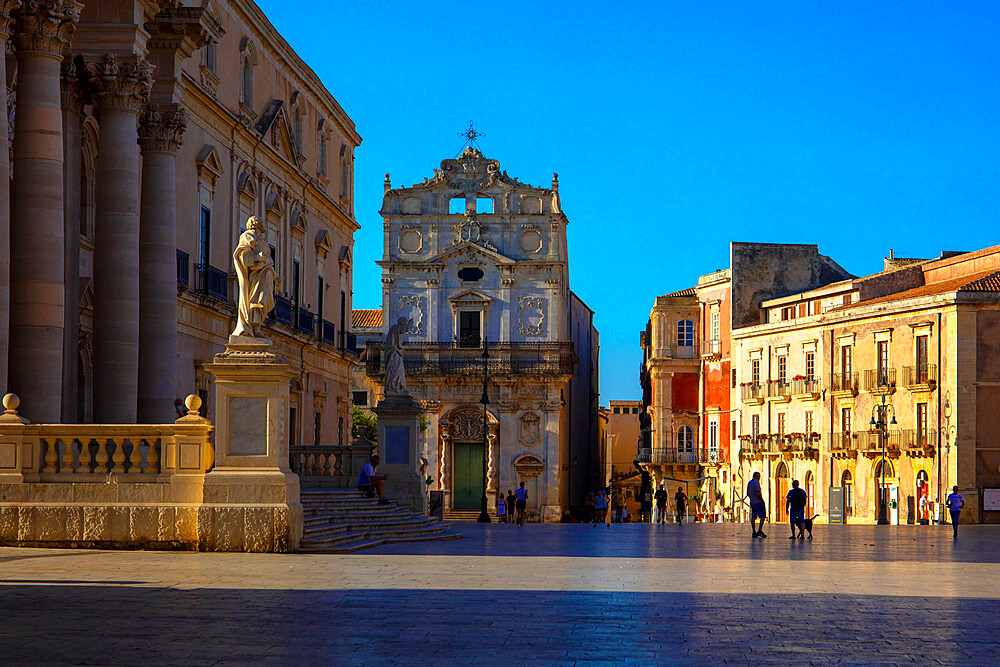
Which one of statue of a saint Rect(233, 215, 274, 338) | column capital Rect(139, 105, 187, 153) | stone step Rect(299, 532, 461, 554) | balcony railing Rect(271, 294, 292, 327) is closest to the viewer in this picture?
statue of a saint Rect(233, 215, 274, 338)

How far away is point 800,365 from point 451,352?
17130 mm

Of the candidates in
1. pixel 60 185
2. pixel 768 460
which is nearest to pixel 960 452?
pixel 768 460

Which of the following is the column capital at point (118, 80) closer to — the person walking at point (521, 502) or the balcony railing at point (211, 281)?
the balcony railing at point (211, 281)

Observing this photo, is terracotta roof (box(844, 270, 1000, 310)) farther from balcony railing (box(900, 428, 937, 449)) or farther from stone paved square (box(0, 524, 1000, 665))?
stone paved square (box(0, 524, 1000, 665))

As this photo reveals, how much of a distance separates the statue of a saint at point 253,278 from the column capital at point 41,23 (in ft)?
14.1

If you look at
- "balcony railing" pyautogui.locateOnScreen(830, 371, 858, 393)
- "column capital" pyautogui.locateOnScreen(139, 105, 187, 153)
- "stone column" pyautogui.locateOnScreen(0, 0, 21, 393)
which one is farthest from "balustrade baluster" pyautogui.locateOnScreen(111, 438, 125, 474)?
"balcony railing" pyautogui.locateOnScreen(830, 371, 858, 393)

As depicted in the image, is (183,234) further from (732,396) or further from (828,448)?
(732,396)

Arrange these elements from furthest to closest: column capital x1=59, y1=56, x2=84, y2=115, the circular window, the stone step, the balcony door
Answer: the circular window < the balcony door < column capital x1=59, y1=56, x2=84, y2=115 < the stone step

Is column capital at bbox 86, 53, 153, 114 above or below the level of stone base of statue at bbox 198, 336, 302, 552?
above

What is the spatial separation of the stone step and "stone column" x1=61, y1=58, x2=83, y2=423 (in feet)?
17.0

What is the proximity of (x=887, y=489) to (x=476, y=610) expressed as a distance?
5372 centimetres

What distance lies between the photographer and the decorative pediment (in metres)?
30.6

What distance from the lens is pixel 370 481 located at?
2817 centimetres

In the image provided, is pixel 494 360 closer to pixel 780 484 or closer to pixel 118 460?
pixel 780 484
